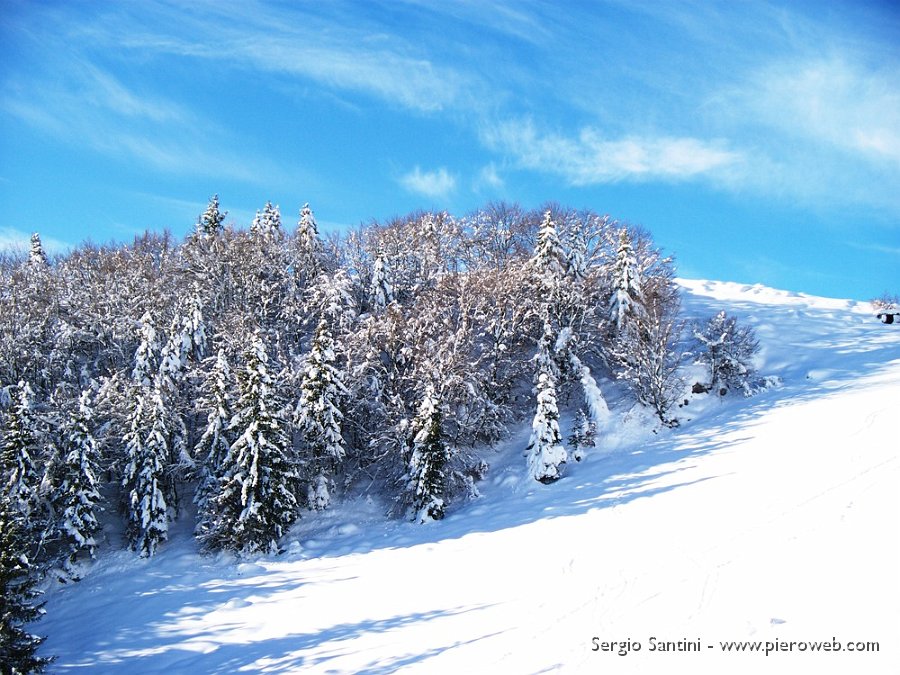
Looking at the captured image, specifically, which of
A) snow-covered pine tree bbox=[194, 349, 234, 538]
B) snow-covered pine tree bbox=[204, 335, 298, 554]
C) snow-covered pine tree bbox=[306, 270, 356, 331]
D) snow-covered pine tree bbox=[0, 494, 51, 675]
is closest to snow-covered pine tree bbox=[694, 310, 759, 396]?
snow-covered pine tree bbox=[306, 270, 356, 331]

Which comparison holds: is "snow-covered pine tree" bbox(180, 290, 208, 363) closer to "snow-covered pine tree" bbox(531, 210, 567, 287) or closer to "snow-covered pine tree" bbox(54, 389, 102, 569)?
"snow-covered pine tree" bbox(54, 389, 102, 569)

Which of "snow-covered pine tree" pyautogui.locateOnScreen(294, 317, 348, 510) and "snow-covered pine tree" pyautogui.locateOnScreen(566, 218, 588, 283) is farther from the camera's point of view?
"snow-covered pine tree" pyautogui.locateOnScreen(566, 218, 588, 283)

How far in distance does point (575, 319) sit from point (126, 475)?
30.5 meters

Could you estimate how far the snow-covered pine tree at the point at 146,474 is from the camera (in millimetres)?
27250

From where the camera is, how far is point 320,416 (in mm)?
29062

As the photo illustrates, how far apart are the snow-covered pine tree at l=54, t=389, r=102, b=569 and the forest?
0.34 feet

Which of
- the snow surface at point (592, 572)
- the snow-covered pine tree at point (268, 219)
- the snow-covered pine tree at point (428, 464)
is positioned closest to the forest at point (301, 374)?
the snow-covered pine tree at point (428, 464)

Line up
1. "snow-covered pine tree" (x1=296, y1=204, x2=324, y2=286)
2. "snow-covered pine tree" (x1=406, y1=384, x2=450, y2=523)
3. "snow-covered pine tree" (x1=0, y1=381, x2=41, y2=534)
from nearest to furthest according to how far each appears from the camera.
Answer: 1. "snow-covered pine tree" (x1=0, y1=381, x2=41, y2=534)
2. "snow-covered pine tree" (x1=406, y1=384, x2=450, y2=523)
3. "snow-covered pine tree" (x1=296, y1=204, x2=324, y2=286)

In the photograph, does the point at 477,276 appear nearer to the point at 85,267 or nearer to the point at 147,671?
the point at 147,671

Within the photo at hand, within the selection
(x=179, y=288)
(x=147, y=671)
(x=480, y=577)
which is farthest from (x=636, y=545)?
(x=179, y=288)

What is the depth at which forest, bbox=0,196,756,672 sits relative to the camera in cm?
2659

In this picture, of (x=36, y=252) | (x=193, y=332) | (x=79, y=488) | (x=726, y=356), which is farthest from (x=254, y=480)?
(x=36, y=252)

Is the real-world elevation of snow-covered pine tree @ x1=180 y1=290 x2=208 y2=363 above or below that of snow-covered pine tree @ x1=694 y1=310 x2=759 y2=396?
above

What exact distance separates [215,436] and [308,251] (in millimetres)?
21239
